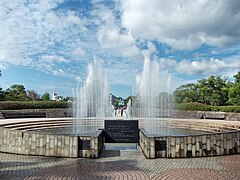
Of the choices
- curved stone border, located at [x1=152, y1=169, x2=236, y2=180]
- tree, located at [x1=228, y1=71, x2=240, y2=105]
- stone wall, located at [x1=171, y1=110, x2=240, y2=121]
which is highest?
tree, located at [x1=228, y1=71, x2=240, y2=105]

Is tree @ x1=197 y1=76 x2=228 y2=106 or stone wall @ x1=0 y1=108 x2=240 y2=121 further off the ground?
tree @ x1=197 y1=76 x2=228 y2=106

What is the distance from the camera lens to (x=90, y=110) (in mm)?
25500

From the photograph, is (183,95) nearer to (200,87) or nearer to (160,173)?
(200,87)

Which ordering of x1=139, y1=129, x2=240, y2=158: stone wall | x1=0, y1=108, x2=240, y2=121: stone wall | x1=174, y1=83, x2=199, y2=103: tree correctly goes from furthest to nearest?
x1=174, y1=83, x2=199, y2=103: tree, x1=0, y1=108, x2=240, y2=121: stone wall, x1=139, y1=129, x2=240, y2=158: stone wall

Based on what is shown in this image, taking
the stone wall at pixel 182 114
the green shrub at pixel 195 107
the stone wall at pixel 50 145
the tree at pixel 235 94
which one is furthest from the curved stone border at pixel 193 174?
the tree at pixel 235 94

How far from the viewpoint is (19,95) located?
48375mm

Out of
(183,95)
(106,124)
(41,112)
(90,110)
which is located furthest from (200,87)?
(106,124)

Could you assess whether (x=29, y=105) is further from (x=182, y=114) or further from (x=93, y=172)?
(x=93, y=172)

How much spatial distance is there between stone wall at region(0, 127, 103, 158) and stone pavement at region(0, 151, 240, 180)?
0.83 feet

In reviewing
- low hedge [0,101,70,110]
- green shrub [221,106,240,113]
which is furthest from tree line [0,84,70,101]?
green shrub [221,106,240,113]

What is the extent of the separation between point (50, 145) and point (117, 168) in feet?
8.44

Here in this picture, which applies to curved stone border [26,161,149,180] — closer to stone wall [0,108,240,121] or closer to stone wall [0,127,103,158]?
stone wall [0,127,103,158]

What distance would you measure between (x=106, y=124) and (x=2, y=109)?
1795 centimetres

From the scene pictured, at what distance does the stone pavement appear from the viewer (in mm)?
5520
